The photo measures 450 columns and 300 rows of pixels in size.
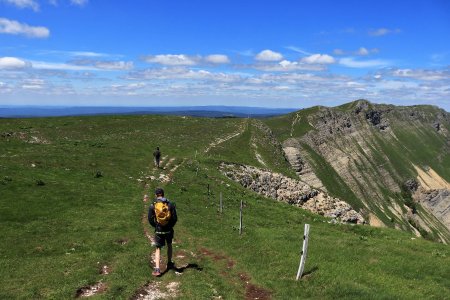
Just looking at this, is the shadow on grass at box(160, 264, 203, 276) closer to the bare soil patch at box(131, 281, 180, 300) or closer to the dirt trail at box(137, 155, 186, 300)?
the dirt trail at box(137, 155, 186, 300)

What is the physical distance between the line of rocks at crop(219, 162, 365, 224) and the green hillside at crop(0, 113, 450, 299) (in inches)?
276

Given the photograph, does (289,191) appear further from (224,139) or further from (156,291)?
(156,291)

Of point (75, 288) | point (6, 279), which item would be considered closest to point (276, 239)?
point (75, 288)

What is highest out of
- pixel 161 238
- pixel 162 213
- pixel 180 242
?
pixel 162 213

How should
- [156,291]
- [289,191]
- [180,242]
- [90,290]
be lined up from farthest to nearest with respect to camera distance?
1. [289,191]
2. [180,242]
3. [156,291]
4. [90,290]

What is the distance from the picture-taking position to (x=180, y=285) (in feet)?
62.6

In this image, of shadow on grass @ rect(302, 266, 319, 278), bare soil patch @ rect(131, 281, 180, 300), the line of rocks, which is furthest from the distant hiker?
the line of rocks

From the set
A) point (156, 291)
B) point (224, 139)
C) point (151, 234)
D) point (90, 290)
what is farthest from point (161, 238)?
point (224, 139)

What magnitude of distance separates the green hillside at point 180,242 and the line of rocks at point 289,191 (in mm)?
6999

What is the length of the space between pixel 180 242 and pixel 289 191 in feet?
138

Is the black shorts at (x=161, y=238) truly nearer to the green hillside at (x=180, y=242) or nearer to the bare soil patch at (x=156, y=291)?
the green hillside at (x=180, y=242)

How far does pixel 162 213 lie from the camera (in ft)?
64.5

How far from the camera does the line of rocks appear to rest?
63.2 metres

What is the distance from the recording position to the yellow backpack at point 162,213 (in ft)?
64.4
